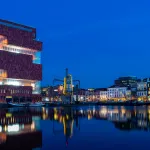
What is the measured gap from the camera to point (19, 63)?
13325 cm

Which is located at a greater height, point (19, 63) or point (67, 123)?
point (19, 63)

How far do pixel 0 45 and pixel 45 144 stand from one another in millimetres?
120624

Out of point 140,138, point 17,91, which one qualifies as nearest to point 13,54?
point 17,91

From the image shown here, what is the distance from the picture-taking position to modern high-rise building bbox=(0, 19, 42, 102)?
128 meters

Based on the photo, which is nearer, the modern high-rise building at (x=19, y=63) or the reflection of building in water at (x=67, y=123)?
the reflection of building in water at (x=67, y=123)

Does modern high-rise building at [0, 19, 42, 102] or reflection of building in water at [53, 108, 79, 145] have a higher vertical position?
modern high-rise building at [0, 19, 42, 102]

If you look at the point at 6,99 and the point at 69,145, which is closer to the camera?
the point at 69,145

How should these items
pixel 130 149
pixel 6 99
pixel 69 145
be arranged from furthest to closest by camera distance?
pixel 6 99, pixel 69 145, pixel 130 149

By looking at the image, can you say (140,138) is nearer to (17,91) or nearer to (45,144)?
(45,144)

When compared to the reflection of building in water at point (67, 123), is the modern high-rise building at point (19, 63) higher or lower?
higher

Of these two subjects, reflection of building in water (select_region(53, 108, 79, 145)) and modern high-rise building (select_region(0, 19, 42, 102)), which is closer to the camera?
reflection of building in water (select_region(53, 108, 79, 145))

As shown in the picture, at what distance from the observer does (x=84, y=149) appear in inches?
584

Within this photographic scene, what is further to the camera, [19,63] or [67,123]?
[19,63]

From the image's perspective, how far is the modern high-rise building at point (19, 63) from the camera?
419ft
